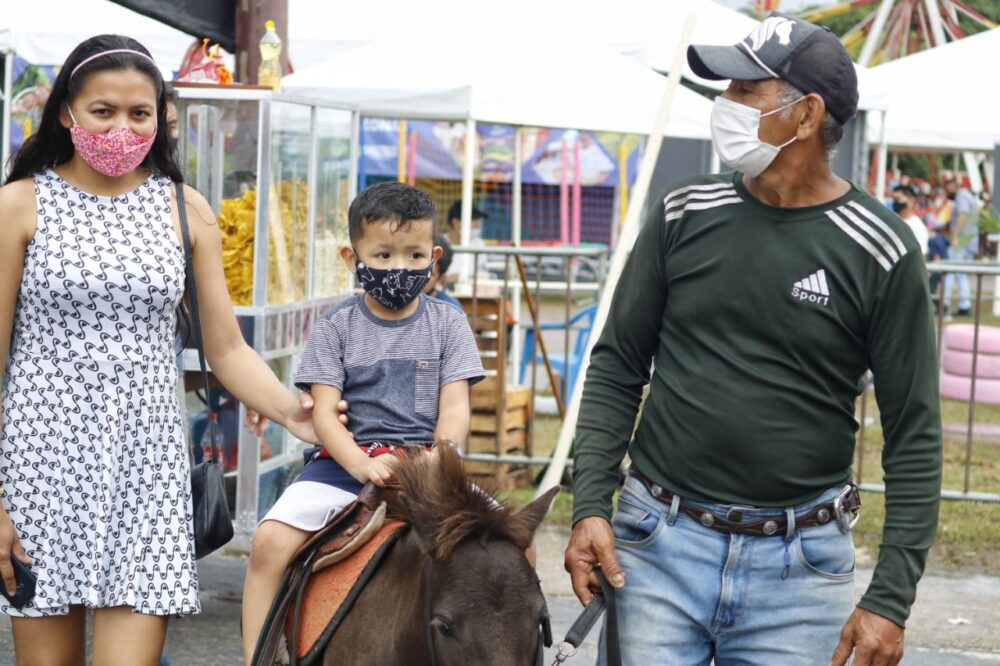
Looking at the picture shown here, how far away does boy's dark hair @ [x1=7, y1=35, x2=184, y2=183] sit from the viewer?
3.52 meters

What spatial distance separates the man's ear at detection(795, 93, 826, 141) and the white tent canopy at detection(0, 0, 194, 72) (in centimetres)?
1112

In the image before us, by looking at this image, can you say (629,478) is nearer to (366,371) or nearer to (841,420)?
(841,420)

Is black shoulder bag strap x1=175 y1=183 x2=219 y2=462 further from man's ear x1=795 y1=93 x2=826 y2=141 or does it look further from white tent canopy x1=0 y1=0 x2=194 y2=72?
white tent canopy x1=0 y1=0 x2=194 y2=72

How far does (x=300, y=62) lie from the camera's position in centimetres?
1491

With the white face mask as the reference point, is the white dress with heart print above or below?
below

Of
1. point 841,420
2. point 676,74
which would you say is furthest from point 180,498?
point 676,74

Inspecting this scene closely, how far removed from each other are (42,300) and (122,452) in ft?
1.46

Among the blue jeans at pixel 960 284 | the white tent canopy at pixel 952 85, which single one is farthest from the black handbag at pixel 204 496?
the blue jeans at pixel 960 284

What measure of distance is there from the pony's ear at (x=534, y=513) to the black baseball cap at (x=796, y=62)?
3.49 feet

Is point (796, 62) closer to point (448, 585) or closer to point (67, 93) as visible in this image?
point (448, 585)

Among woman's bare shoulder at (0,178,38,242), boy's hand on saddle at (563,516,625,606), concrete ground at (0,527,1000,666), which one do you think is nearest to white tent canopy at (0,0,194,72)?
concrete ground at (0,527,1000,666)

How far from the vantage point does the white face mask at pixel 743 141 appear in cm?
304

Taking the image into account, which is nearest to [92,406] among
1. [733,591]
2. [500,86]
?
[733,591]

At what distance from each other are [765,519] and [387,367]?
1.52 meters
